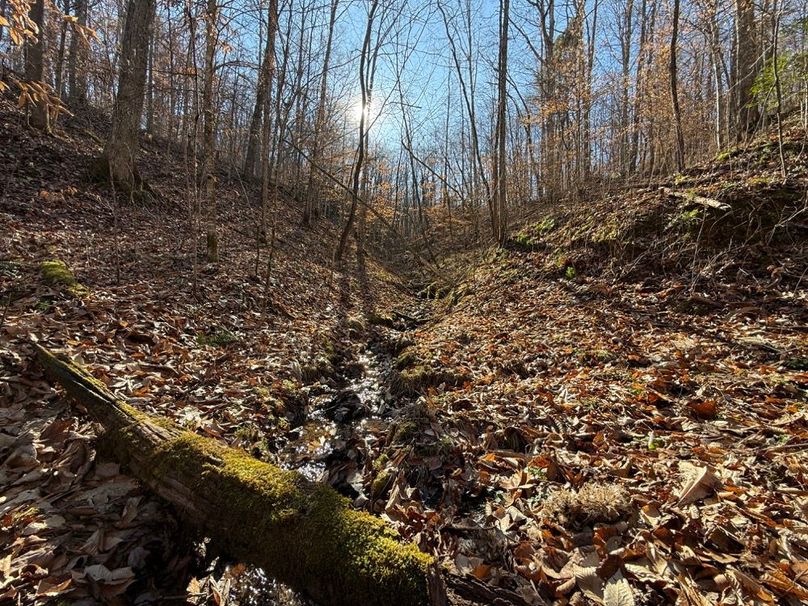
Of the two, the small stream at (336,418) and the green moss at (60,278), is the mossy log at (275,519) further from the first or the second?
the green moss at (60,278)

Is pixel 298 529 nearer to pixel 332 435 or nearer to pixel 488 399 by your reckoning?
pixel 332 435

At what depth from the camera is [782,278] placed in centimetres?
548

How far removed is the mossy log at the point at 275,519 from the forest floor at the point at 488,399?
0.87 ft

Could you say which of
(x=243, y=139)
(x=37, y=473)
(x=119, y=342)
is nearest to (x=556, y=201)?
(x=119, y=342)

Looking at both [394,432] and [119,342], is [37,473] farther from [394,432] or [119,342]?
[394,432]

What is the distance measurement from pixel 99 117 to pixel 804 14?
2391cm

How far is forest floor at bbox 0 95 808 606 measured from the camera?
2227mm

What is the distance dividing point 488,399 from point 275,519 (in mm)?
3096

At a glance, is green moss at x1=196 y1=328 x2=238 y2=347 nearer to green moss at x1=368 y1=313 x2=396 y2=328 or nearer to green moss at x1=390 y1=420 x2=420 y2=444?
green moss at x1=390 y1=420 x2=420 y2=444

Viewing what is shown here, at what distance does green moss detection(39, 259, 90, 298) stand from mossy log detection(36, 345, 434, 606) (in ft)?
12.0

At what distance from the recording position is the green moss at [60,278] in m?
5.52

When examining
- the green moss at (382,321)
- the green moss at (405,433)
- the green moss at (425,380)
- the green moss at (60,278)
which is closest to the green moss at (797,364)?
the green moss at (425,380)

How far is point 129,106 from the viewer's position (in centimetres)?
1058

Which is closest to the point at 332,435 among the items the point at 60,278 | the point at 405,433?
the point at 405,433
